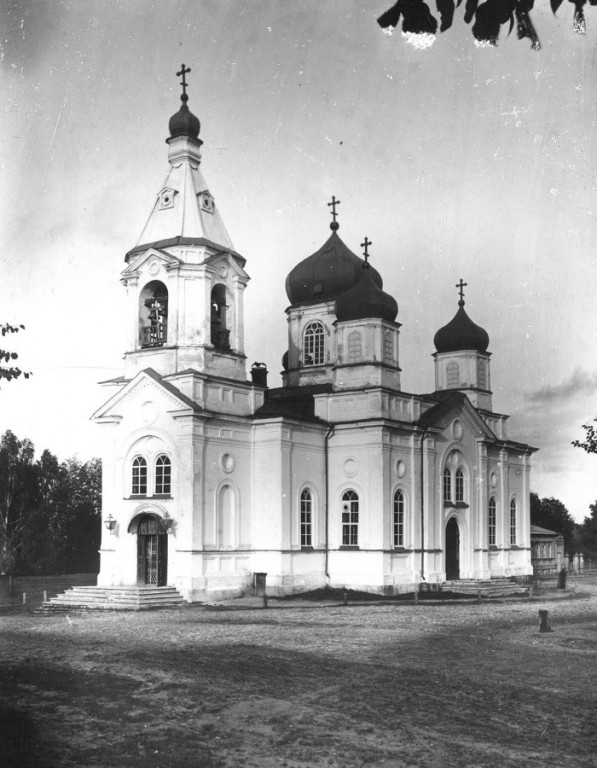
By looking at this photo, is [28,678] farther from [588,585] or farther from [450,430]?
[588,585]

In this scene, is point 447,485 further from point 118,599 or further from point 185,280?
point 118,599

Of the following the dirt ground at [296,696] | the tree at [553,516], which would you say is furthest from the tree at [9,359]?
the tree at [553,516]

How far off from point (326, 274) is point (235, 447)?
10827mm

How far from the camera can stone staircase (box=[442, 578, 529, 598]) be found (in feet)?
113

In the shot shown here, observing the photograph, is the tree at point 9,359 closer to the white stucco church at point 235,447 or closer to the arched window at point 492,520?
the white stucco church at point 235,447

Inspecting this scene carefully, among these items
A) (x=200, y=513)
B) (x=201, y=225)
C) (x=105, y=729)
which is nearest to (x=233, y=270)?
(x=201, y=225)

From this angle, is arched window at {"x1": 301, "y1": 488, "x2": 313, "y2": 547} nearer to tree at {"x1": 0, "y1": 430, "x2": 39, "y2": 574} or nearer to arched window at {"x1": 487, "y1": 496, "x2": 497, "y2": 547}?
arched window at {"x1": 487, "y1": 496, "x2": 497, "y2": 547}

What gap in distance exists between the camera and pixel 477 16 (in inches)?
224

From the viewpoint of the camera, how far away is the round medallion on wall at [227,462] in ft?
102

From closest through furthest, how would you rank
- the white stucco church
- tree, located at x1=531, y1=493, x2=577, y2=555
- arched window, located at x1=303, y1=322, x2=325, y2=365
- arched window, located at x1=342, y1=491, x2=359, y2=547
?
the white stucco church, arched window, located at x1=342, y1=491, x2=359, y2=547, arched window, located at x1=303, y1=322, x2=325, y2=365, tree, located at x1=531, y1=493, x2=577, y2=555

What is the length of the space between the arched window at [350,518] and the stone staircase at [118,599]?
23.5 feet

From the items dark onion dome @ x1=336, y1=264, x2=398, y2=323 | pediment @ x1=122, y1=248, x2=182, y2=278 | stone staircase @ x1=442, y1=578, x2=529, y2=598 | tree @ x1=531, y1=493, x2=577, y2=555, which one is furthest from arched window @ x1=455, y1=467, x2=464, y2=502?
tree @ x1=531, y1=493, x2=577, y2=555

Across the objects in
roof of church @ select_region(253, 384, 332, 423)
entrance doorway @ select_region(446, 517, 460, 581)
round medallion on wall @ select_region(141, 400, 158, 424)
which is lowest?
entrance doorway @ select_region(446, 517, 460, 581)

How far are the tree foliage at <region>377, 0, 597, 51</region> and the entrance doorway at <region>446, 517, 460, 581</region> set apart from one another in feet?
108
